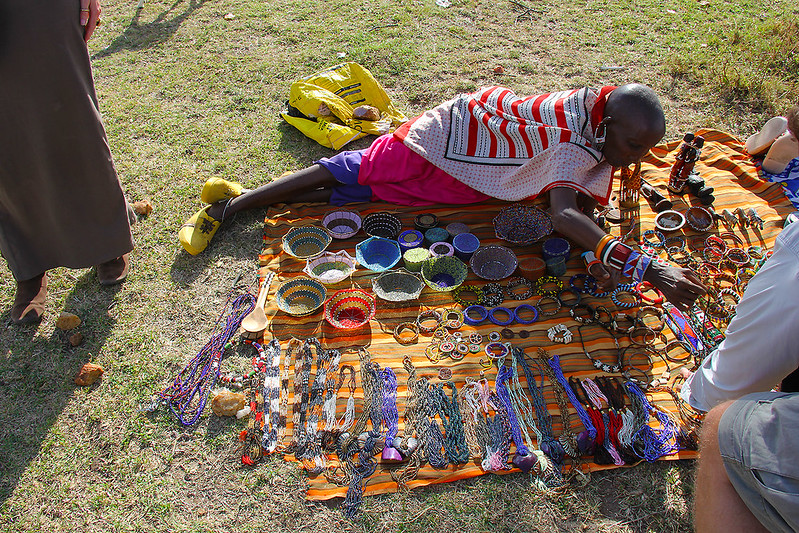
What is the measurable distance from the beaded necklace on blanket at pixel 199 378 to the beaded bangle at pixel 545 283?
2.16 metres

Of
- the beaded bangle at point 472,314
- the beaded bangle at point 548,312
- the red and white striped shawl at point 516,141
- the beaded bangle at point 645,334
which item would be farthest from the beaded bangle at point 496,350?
the red and white striped shawl at point 516,141

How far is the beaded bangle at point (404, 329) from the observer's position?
3676 millimetres

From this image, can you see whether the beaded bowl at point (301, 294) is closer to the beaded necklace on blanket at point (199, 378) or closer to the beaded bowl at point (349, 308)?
the beaded bowl at point (349, 308)

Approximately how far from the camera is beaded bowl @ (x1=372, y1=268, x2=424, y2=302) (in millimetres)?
3912

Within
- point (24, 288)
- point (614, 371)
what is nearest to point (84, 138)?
point (24, 288)

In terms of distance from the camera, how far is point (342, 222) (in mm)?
4504

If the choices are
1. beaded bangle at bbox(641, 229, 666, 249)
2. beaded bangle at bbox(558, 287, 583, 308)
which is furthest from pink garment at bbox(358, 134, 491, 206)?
beaded bangle at bbox(641, 229, 666, 249)

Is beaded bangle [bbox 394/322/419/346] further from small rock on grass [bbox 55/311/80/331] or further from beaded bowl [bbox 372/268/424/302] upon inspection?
small rock on grass [bbox 55/311/80/331]

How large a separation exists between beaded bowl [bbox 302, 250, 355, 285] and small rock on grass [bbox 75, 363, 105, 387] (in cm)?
154

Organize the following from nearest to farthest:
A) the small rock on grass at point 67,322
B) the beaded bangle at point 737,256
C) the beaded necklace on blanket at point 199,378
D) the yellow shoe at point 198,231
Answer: the beaded necklace on blanket at point 199,378 → the small rock on grass at point 67,322 → the beaded bangle at point 737,256 → the yellow shoe at point 198,231

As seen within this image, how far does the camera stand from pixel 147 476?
298 cm

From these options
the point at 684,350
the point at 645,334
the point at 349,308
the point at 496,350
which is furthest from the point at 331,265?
the point at 684,350

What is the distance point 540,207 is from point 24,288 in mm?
4083

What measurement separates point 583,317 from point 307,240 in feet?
7.35
